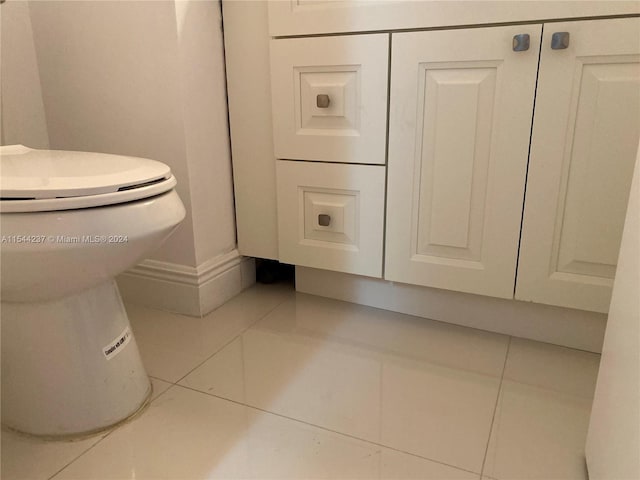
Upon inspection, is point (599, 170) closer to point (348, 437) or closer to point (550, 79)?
point (550, 79)

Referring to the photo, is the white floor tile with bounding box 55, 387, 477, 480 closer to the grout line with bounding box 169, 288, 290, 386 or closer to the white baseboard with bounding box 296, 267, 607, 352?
the grout line with bounding box 169, 288, 290, 386

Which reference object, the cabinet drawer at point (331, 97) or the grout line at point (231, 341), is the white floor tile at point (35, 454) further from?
the cabinet drawer at point (331, 97)

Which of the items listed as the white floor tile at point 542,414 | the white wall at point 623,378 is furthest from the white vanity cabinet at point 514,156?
the white wall at point 623,378

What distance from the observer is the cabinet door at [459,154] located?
101 cm

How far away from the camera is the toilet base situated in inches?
32.9

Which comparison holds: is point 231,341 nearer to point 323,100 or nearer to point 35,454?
point 35,454

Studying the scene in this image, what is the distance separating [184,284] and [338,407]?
1.83 feet

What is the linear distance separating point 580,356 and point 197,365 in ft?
2.71

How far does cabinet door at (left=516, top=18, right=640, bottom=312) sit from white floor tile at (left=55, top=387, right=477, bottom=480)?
48 cm

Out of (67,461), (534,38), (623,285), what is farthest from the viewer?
(534,38)

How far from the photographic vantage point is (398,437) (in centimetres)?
87

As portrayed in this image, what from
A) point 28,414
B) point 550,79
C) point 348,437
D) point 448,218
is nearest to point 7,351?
point 28,414

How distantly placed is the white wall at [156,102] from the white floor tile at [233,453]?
0.44 meters

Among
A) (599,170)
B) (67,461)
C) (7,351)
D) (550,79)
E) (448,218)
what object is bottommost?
(67,461)
